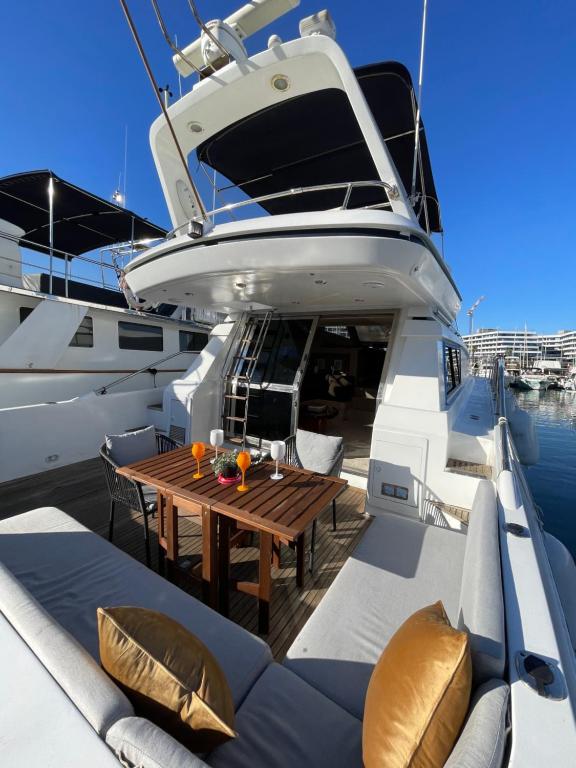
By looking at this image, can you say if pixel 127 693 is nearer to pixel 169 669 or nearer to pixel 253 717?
pixel 169 669

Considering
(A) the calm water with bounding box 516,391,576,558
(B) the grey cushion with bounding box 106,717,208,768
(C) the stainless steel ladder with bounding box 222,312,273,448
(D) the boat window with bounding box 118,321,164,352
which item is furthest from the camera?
(D) the boat window with bounding box 118,321,164,352

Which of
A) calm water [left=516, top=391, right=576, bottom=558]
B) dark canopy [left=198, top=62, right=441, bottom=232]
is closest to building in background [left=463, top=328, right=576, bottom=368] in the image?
calm water [left=516, top=391, right=576, bottom=558]

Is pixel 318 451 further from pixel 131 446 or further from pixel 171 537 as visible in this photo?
pixel 131 446

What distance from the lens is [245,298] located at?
12.5ft

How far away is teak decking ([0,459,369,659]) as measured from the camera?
192cm

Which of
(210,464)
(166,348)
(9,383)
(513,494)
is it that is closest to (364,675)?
(513,494)

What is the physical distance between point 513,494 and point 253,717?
1.59 meters

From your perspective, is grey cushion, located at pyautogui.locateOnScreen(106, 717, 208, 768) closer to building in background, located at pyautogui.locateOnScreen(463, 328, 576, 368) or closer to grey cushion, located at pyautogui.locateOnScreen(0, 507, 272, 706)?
grey cushion, located at pyautogui.locateOnScreen(0, 507, 272, 706)

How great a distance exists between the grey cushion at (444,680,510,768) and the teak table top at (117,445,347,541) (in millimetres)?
876

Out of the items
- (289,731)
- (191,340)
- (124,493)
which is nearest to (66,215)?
(191,340)

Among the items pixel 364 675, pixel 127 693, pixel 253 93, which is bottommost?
pixel 364 675

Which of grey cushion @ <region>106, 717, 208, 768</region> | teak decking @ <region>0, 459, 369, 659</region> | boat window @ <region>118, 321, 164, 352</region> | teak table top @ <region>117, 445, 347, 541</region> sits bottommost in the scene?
teak decking @ <region>0, 459, 369, 659</region>

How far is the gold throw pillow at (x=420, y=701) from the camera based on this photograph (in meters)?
0.72

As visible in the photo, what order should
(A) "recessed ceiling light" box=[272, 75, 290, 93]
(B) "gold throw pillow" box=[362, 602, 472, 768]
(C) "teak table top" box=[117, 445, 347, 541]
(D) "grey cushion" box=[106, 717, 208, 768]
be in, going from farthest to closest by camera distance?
1. (A) "recessed ceiling light" box=[272, 75, 290, 93]
2. (C) "teak table top" box=[117, 445, 347, 541]
3. (B) "gold throw pillow" box=[362, 602, 472, 768]
4. (D) "grey cushion" box=[106, 717, 208, 768]
